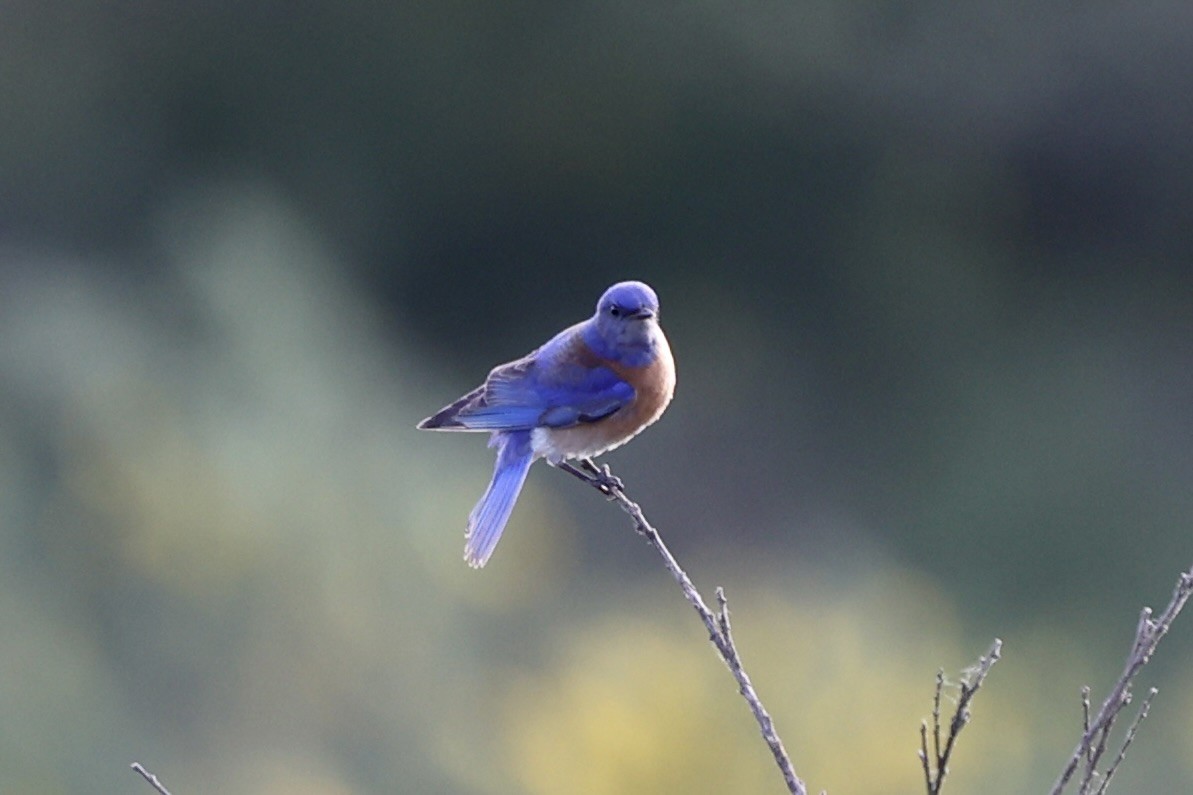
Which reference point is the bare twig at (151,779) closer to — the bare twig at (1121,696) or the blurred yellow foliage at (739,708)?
the bare twig at (1121,696)

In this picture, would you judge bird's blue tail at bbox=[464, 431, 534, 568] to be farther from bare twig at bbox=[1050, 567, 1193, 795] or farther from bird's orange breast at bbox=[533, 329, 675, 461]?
bare twig at bbox=[1050, 567, 1193, 795]

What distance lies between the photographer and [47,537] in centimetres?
755

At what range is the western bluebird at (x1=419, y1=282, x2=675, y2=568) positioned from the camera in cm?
442

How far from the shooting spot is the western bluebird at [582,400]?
4418 mm

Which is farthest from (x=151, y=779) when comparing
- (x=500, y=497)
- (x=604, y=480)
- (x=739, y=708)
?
(x=739, y=708)

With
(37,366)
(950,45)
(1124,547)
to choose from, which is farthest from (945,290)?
(37,366)

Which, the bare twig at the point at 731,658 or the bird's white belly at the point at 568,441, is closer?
the bare twig at the point at 731,658

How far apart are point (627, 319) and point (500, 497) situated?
636mm

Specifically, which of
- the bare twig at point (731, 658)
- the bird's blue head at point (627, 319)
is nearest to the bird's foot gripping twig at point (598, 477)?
the bird's blue head at point (627, 319)

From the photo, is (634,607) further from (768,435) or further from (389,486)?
(768,435)

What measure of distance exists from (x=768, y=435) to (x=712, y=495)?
2.34 ft

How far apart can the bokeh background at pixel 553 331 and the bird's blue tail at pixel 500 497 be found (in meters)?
2.89

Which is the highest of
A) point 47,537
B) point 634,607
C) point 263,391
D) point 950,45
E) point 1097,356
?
point 950,45

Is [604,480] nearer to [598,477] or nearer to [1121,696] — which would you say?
[598,477]
